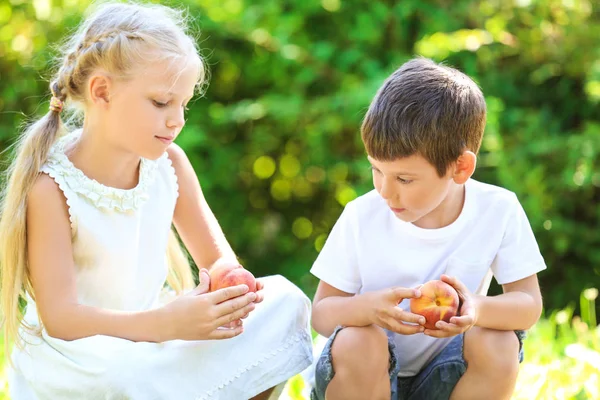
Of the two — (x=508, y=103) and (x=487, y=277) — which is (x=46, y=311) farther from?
(x=508, y=103)

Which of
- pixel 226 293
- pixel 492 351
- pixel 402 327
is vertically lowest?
pixel 492 351

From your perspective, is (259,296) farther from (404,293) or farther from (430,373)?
(430,373)

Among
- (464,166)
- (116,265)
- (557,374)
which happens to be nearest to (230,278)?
(116,265)

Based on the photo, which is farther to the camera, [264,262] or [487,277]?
[264,262]

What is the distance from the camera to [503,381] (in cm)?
236

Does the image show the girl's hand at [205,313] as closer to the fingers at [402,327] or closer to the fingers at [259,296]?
the fingers at [259,296]

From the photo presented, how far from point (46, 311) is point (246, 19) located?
8.21ft

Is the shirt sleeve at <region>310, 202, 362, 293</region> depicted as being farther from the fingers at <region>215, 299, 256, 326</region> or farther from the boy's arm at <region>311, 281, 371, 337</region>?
the fingers at <region>215, 299, 256, 326</region>

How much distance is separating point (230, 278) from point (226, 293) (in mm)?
108

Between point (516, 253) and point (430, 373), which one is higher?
point (516, 253)

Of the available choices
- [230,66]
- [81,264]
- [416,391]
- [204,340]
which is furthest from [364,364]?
[230,66]

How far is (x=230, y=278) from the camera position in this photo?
243 centimetres

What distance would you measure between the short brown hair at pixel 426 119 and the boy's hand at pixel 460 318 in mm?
319

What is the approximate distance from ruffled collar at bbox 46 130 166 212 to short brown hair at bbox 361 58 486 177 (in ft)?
2.32
